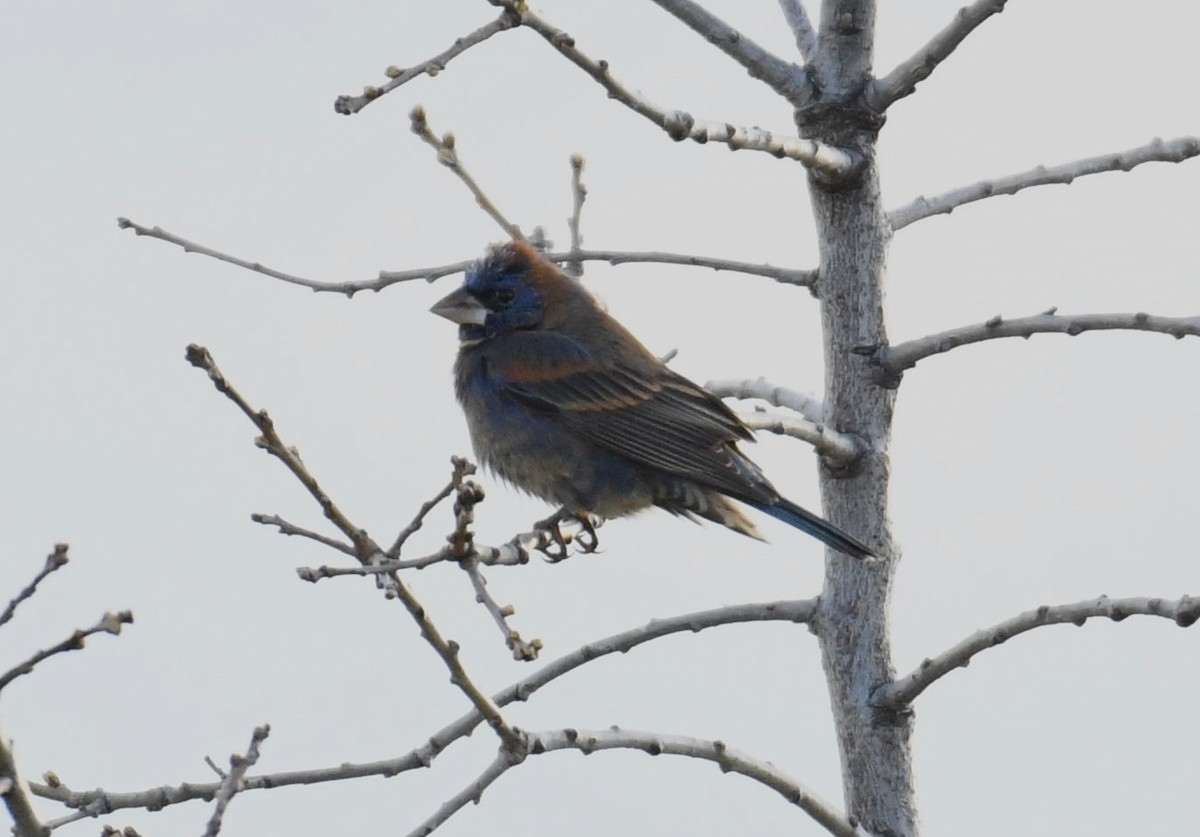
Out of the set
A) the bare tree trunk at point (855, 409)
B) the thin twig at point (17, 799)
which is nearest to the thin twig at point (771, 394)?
the bare tree trunk at point (855, 409)

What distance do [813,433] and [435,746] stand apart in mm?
1385

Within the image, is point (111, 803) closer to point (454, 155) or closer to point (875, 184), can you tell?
point (454, 155)

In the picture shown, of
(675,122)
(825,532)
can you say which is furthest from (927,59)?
(825,532)

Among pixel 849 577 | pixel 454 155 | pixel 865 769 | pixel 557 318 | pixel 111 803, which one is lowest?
pixel 111 803

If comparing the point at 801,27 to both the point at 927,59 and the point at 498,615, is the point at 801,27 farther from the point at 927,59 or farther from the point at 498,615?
the point at 498,615

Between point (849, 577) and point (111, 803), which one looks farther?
point (849, 577)

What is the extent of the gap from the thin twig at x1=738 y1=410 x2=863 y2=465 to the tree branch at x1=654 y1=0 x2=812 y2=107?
93 cm

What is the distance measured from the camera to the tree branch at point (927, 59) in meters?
4.58

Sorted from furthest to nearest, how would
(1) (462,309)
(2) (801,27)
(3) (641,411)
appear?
(1) (462,309) → (3) (641,411) → (2) (801,27)

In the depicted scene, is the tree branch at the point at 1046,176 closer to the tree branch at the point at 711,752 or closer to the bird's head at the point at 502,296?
the tree branch at the point at 711,752

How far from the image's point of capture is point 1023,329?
458cm

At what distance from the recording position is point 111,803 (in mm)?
3895

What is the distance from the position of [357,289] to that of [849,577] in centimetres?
173

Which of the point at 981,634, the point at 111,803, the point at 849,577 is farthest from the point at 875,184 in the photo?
the point at 111,803
